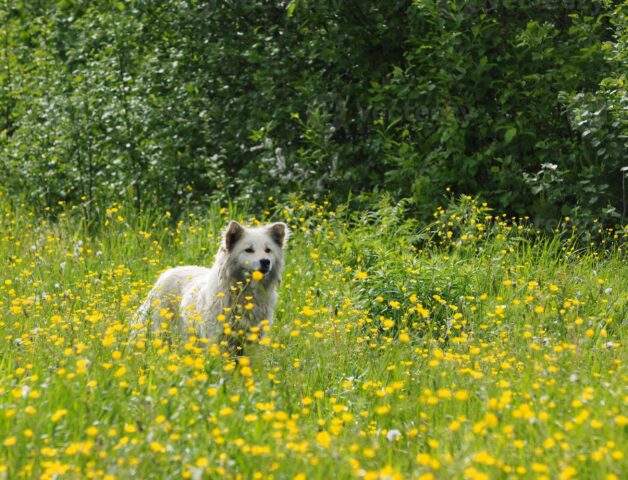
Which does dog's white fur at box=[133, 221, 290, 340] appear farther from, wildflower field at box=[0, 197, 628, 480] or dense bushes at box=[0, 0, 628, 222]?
dense bushes at box=[0, 0, 628, 222]

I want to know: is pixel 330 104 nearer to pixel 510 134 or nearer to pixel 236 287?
pixel 510 134

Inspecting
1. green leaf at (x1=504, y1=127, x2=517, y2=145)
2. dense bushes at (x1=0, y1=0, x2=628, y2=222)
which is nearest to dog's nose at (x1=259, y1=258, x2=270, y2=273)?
dense bushes at (x1=0, y1=0, x2=628, y2=222)

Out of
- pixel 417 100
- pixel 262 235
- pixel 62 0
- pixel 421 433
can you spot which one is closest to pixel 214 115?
pixel 417 100

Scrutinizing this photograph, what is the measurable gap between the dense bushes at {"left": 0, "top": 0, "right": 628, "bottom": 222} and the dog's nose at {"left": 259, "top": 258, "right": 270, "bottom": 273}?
2.99 metres

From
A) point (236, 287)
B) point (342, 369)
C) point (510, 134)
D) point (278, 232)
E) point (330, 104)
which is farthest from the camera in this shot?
point (330, 104)

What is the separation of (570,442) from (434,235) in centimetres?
537

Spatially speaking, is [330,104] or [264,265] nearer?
[264,265]

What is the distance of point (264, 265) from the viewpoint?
5988 millimetres

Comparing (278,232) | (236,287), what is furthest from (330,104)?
(236,287)

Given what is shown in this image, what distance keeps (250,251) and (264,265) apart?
0.63 feet

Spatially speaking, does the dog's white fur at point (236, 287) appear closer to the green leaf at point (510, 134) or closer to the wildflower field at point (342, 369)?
the wildflower field at point (342, 369)

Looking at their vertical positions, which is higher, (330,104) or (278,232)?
(330,104)

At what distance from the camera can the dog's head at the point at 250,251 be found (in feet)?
19.7

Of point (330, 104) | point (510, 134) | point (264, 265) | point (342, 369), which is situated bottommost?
point (342, 369)
